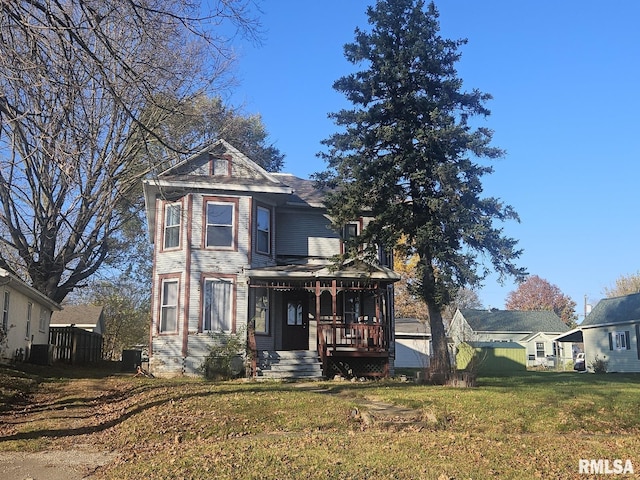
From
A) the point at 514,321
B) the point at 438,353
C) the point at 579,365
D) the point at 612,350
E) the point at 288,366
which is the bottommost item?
the point at 579,365

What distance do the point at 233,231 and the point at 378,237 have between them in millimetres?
5198

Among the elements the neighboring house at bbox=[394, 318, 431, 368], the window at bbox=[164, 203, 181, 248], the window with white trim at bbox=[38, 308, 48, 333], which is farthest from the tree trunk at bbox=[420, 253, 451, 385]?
the neighboring house at bbox=[394, 318, 431, 368]

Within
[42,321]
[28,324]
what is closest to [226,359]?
[28,324]

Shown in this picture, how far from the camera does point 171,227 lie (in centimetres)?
2077

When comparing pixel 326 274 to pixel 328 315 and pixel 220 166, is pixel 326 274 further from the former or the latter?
pixel 220 166

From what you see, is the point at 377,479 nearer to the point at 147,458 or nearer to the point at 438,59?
the point at 147,458

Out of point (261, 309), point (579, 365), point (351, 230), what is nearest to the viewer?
point (261, 309)

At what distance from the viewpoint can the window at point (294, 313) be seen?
21.5 metres

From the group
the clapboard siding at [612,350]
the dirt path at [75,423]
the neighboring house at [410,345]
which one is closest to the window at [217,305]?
the dirt path at [75,423]

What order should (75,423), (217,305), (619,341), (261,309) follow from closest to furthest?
(75,423)
(217,305)
(261,309)
(619,341)

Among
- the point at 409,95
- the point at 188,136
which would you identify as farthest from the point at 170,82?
the point at 188,136

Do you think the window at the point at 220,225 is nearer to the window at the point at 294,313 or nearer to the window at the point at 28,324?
the window at the point at 294,313

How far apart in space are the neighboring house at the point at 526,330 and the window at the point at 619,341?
41.4ft

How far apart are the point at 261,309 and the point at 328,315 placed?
8.45ft
